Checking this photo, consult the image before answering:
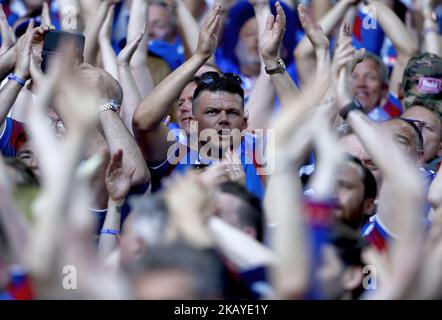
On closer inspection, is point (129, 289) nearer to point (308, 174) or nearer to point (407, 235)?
point (407, 235)

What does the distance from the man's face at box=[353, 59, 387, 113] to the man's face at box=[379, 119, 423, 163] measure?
112 centimetres

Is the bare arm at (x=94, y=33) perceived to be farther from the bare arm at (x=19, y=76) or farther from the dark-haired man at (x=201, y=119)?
the bare arm at (x=19, y=76)

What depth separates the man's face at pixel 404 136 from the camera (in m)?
5.52

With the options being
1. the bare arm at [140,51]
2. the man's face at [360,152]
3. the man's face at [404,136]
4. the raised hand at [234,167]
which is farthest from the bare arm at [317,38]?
the bare arm at [140,51]

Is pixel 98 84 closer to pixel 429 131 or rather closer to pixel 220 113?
pixel 220 113

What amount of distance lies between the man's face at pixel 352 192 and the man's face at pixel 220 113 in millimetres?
1147

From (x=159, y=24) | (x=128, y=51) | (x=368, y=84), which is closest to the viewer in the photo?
(x=128, y=51)

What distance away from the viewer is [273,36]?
212 inches

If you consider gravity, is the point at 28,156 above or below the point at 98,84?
below

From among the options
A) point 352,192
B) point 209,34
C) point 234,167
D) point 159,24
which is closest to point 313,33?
point 209,34

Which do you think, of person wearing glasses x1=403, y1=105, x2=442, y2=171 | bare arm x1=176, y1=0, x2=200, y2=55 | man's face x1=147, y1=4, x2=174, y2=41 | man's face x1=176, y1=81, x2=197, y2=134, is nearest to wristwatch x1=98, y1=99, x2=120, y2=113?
man's face x1=176, y1=81, x2=197, y2=134

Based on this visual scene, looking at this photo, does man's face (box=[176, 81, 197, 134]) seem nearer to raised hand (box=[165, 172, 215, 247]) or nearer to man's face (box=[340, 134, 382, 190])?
man's face (box=[340, 134, 382, 190])

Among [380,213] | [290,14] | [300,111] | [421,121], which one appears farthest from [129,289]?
[290,14]

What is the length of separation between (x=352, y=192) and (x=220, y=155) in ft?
3.60
